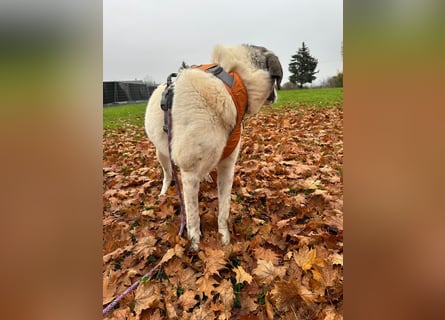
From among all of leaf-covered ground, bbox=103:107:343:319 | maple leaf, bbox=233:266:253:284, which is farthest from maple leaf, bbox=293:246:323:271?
maple leaf, bbox=233:266:253:284

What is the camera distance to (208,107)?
193 cm

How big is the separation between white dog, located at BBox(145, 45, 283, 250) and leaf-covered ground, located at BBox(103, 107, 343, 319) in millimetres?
330

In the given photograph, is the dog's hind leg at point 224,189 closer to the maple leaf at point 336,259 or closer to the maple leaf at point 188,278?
the maple leaf at point 188,278

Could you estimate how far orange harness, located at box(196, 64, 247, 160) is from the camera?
199 centimetres

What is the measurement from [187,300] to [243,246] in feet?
2.19

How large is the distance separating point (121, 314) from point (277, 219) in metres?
1.57

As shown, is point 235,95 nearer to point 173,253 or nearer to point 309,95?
point 173,253

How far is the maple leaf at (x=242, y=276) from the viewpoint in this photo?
1785 mm

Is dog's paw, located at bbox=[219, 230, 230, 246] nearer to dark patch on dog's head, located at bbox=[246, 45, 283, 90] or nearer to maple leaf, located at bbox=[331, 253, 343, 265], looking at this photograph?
maple leaf, located at bbox=[331, 253, 343, 265]

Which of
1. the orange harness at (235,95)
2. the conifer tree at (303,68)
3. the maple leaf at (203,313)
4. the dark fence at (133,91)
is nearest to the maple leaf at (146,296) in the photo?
the maple leaf at (203,313)

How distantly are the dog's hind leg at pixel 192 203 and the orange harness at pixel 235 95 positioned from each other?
34 cm

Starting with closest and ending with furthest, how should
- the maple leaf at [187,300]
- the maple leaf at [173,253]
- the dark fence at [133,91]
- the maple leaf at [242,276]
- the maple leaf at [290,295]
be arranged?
the maple leaf at [290,295], the maple leaf at [187,300], the maple leaf at [242,276], the maple leaf at [173,253], the dark fence at [133,91]

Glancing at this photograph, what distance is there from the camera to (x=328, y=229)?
221 cm
